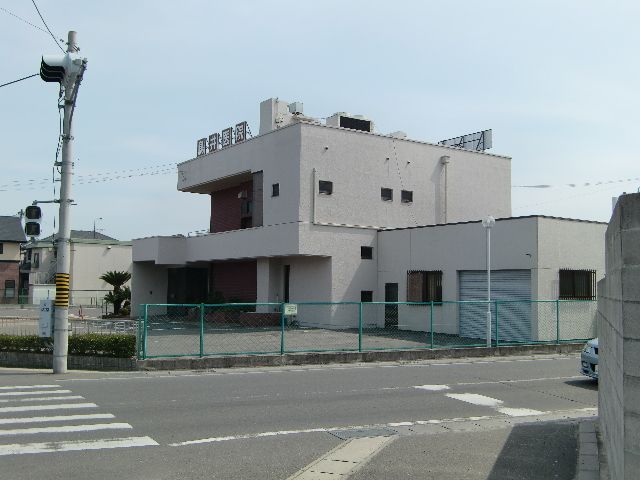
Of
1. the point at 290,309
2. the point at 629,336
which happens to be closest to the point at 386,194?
the point at 290,309

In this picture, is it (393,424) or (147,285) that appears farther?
(147,285)

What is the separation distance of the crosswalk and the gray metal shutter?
50.3 ft

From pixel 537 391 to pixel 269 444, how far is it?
7393 mm

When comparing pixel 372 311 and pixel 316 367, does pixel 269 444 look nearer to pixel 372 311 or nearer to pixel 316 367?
pixel 316 367

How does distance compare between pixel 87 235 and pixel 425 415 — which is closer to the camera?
pixel 425 415

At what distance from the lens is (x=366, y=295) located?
31.3 metres

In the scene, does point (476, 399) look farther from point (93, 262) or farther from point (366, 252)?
point (93, 262)

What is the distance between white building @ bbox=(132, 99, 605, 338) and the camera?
27.5 m

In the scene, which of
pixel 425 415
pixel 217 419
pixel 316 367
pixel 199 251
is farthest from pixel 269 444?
pixel 199 251

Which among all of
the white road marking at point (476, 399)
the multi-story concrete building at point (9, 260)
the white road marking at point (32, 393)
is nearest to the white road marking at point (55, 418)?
the white road marking at point (32, 393)

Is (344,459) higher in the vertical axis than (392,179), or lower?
lower

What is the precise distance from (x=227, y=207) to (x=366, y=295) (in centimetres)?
1192

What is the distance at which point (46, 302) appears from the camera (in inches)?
660

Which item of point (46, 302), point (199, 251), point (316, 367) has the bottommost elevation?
point (316, 367)
